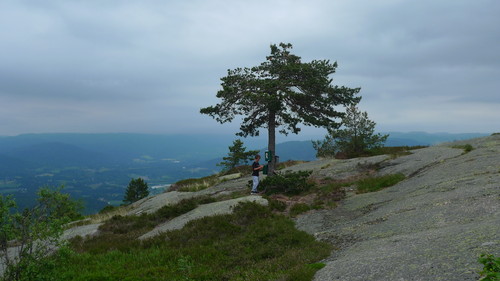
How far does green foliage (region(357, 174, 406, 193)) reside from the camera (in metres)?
17.6

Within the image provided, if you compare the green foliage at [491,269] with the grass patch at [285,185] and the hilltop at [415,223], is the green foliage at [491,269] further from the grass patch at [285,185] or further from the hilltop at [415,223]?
the grass patch at [285,185]

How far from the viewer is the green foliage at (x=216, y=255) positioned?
28.2 ft

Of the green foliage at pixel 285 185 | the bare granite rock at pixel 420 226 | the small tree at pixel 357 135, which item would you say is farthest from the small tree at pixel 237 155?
the bare granite rock at pixel 420 226

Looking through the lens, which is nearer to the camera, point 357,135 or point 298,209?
point 298,209

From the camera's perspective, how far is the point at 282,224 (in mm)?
13281

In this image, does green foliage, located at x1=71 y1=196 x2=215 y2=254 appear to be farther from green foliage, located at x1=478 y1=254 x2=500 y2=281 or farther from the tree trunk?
green foliage, located at x1=478 y1=254 x2=500 y2=281

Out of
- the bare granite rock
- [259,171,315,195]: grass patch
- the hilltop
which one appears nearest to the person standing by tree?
[259,171,315,195]: grass patch

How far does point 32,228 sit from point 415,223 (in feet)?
38.0

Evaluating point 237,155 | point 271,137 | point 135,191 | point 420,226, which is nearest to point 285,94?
point 271,137

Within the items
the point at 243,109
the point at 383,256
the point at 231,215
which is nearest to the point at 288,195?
the point at 231,215

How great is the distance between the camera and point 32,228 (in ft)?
26.9

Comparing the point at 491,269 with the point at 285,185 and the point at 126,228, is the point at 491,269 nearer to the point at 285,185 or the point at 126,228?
the point at 285,185

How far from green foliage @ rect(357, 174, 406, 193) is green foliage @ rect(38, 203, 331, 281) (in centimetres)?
651

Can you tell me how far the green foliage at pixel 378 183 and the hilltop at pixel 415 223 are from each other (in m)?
0.51
